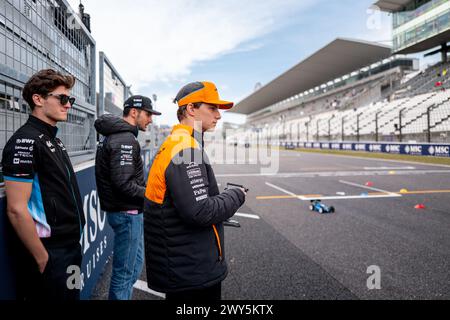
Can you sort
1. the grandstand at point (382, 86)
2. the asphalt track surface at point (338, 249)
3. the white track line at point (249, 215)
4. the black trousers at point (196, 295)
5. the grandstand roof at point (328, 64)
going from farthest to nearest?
1. the grandstand roof at point (328, 64)
2. the grandstand at point (382, 86)
3. the white track line at point (249, 215)
4. the asphalt track surface at point (338, 249)
5. the black trousers at point (196, 295)

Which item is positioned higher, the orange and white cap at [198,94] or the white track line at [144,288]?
the orange and white cap at [198,94]

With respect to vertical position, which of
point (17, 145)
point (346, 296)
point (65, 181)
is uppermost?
point (17, 145)

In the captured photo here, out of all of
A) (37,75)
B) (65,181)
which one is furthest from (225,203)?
(37,75)

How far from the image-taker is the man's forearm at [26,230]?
141 centimetres

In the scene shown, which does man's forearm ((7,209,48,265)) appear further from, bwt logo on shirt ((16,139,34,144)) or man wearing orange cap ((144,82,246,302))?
man wearing orange cap ((144,82,246,302))

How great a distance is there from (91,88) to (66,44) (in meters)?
0.91

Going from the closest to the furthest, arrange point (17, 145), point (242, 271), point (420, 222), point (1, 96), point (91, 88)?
1. point (17, 145)
2. point (1, 96)
3. point (242, 271)
4. point (91, 88)
5. point (420, 222)

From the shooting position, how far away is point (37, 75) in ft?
5.29

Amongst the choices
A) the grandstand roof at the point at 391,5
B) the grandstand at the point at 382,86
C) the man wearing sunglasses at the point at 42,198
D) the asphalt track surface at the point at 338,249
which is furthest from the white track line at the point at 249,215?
the grandstand roof at the point at 391,5

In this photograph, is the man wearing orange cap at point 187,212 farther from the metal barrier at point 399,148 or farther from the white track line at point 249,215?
the metal barrier at point 399,148

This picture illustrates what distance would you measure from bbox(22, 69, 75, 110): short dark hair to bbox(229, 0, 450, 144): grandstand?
22033mm

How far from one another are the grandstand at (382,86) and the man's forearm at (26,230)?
876 inches

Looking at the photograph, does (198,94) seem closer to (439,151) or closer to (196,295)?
(196,295)

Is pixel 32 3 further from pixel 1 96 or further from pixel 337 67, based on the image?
pixel 337 67
